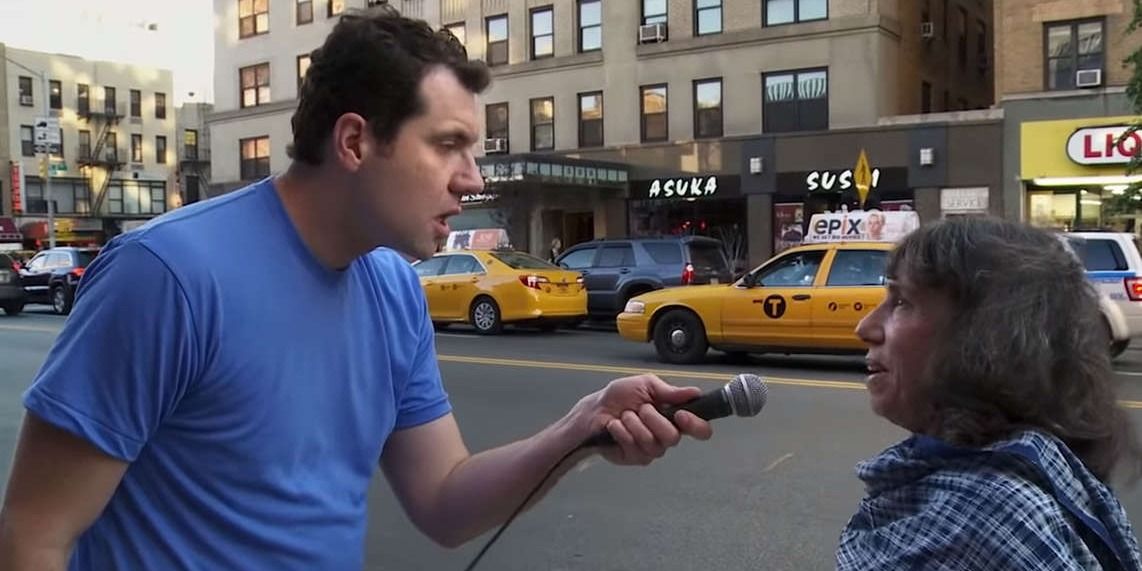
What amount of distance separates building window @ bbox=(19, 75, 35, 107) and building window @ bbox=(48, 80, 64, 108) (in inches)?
40.9

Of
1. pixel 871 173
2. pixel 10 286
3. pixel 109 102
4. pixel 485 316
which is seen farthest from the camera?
pixel 109 102

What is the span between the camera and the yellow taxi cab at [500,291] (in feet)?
55.4

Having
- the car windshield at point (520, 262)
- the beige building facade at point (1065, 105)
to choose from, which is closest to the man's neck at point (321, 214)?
the car windshield at point (520, 262)

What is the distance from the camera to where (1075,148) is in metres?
22.7

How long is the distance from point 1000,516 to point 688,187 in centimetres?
2704

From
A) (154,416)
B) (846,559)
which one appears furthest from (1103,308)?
(154,416)

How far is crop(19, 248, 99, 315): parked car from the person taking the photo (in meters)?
24.0

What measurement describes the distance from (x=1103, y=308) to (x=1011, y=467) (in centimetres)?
36

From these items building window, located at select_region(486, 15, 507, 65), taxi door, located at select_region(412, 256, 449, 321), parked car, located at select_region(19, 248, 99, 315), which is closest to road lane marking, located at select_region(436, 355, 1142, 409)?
taxi door, located at select_region(412, 256, 449, 321)

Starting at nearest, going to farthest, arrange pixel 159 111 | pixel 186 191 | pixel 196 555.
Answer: pixel 196 555, pixel 186 191, pixel 159 111

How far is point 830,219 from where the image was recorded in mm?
18094

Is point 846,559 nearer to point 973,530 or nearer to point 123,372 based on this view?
point 973,530

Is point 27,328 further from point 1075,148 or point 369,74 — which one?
point 1075,148

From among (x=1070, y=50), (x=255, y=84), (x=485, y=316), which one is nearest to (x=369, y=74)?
(x=485, y=316)
